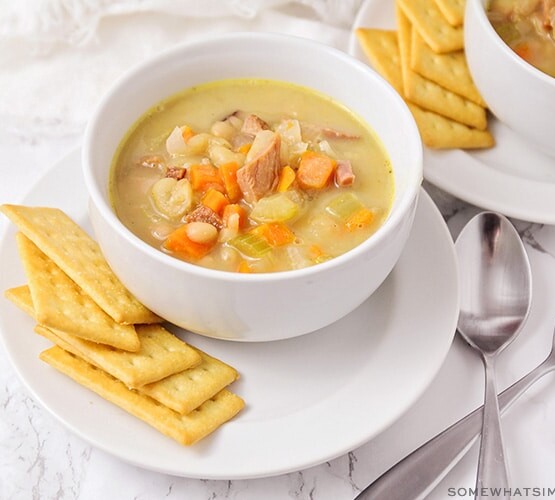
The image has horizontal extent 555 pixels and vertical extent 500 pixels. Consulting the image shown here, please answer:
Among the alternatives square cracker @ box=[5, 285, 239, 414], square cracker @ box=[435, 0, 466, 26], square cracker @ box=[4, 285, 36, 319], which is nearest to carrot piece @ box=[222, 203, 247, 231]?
square cracker @ box=[5, 285, 239, 414]

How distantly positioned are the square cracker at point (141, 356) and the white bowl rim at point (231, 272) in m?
0.25

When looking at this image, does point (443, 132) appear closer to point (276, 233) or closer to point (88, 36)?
point (276, 233)

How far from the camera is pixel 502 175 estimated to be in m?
2.92

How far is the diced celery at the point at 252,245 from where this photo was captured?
7.40 feet

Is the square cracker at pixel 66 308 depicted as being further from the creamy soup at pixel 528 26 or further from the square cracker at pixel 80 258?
the creamy soup at pixel 528 26

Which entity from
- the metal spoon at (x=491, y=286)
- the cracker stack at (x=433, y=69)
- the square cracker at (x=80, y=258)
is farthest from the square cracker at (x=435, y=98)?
the square cracker at (x=80, y=258)

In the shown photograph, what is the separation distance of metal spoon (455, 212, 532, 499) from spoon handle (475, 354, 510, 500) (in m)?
0.02

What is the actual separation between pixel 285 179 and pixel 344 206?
0.58 ft

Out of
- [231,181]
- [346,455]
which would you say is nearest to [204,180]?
[231,181]

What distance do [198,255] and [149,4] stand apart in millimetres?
1557

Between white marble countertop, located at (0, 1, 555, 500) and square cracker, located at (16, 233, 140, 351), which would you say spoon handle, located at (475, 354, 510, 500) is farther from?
square cracker, located at (16, 233, 140, 351)

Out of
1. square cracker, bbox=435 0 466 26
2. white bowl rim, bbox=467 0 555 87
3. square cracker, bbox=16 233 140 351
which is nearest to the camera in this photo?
square cracker, bbox=16 233 140 351

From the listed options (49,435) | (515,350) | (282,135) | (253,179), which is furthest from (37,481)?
(515,350)

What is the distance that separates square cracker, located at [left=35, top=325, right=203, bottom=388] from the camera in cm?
211
